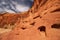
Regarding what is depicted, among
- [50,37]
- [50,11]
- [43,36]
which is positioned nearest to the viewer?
[50,37]

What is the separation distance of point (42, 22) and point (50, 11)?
4.43 feet

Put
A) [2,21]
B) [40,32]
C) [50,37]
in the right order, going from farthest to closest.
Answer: [2,21] < [40,32] < [50,37]

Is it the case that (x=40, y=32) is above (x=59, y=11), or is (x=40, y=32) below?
below

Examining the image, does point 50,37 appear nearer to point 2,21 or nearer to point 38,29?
point 38,29

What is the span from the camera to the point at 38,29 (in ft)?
41.6

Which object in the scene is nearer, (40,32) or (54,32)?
(54,32)

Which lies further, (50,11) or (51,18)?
(50,11)

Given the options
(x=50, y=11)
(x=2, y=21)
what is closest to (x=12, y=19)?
(x=2, y=21)

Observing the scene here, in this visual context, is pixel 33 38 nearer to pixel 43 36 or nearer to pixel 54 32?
pixel 43 36

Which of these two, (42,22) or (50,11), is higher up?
(50,11)

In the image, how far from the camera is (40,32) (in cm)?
1219

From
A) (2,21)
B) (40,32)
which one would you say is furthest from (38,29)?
(2,21)

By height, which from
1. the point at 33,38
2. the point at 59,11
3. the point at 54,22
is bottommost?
the point at 33,38

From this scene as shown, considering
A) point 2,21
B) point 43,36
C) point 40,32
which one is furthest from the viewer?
point 2,21
